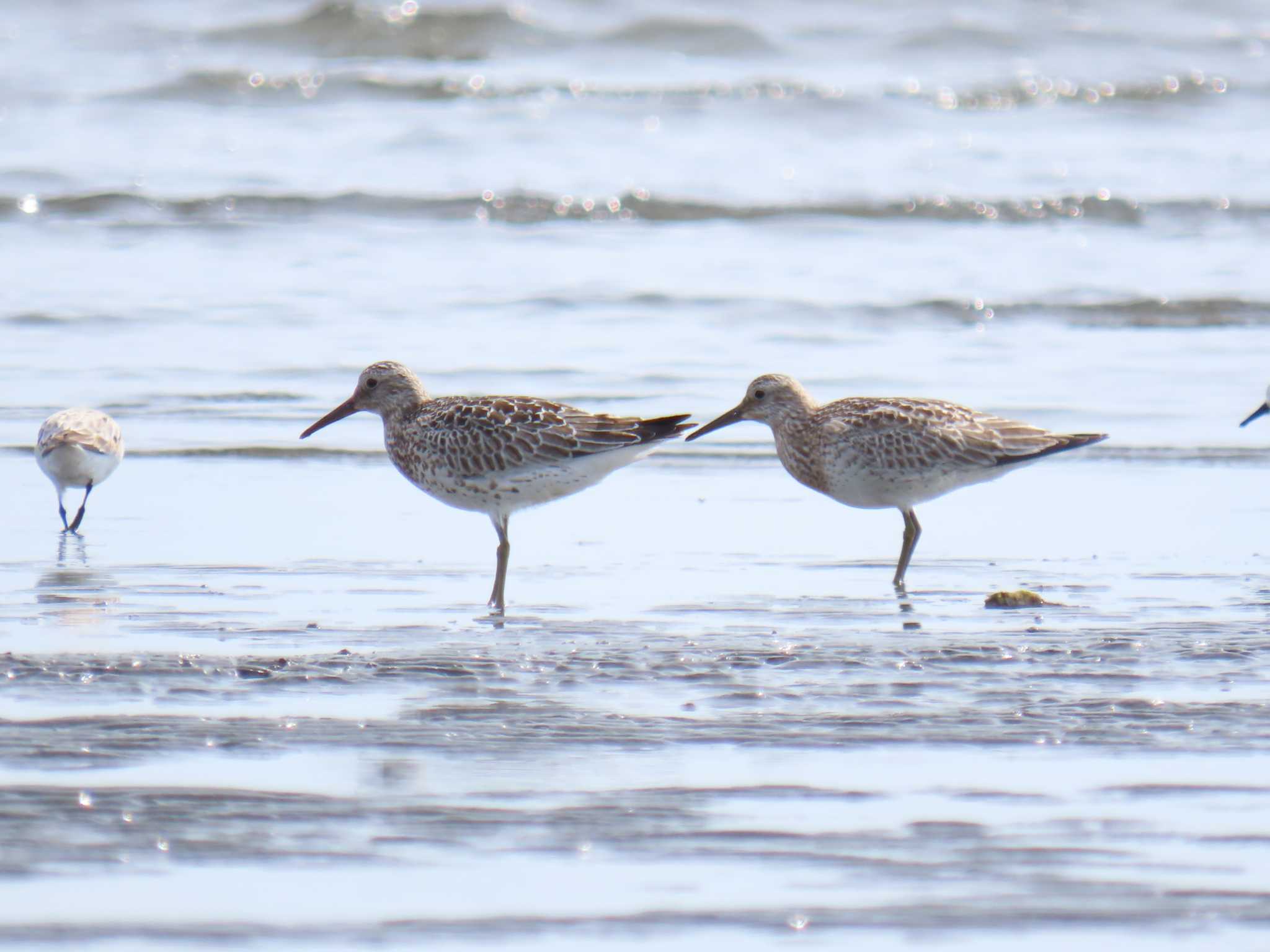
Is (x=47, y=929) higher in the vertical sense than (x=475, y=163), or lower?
lower

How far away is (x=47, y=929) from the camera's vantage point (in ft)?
11.8

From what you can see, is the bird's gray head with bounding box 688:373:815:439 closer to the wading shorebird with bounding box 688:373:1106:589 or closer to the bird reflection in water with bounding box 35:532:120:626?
the wading shorebird with bounding box 688:373:1106:589

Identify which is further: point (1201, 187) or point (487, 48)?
point (487, 48)

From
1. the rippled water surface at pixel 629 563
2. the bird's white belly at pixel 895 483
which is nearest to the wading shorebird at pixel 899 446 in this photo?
the bird's white belly at pixel 895 483

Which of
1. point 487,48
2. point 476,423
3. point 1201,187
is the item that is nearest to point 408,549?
point 476,423

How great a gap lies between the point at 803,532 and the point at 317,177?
12.8m

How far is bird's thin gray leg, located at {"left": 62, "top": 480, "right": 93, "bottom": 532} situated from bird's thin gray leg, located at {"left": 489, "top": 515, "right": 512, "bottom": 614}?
1.87 meters

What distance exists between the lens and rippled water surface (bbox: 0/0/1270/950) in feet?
13.0

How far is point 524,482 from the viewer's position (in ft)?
25.1

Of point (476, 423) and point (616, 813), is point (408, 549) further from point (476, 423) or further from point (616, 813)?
point (616, 813)

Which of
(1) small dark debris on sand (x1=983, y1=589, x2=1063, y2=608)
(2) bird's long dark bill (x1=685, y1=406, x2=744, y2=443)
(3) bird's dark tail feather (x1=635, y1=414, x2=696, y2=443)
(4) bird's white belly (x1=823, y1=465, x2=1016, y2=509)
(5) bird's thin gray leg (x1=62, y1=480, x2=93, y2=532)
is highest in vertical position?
(3) bird's dark tail feather (x1=635, y1=414, x2=696, y2=443)

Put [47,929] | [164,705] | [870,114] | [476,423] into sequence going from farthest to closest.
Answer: [870,114]
[476,423]
[164,705]
[47,929]

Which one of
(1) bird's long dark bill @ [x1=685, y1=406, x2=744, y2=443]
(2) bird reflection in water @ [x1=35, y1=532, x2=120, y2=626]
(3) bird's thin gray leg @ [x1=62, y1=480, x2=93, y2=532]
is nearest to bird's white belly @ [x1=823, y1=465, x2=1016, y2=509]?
(1) bird's long dark bill @ [x1=685, y1=406, x2=744, y2=443]

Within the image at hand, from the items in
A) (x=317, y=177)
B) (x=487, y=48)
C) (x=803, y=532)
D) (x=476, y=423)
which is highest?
(x=487, y=48)
